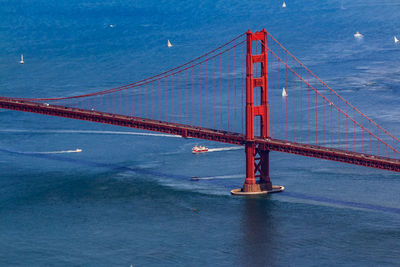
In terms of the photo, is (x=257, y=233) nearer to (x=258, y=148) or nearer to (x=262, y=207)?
(x=262, y=207)

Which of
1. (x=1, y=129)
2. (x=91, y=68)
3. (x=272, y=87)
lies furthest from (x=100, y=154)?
(x=91, y=68)

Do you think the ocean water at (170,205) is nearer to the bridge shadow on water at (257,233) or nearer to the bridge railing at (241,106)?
the bridge shadow on water at (257,233)

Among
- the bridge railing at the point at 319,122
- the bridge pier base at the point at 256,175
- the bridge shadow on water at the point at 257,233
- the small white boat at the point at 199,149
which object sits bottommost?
the bridge shadow on water at the point at 257,233

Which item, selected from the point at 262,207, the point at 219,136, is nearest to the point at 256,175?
the point at 219,136

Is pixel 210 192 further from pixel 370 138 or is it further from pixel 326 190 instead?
pixel 370 138

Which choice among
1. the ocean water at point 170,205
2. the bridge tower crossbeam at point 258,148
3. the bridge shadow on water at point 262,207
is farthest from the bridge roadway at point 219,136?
the ocean water at point 170,205
